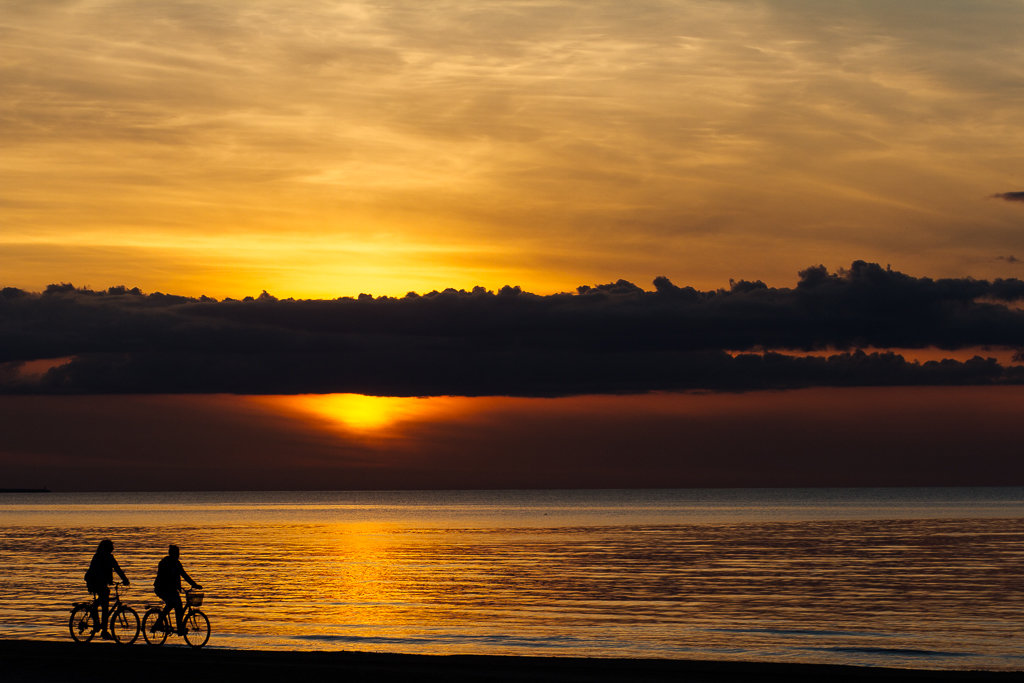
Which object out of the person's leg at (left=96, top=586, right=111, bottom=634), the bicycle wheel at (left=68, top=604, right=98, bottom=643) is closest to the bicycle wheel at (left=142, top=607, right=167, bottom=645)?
the person's leg at (left=96, top=586, right=111, bottom=634)

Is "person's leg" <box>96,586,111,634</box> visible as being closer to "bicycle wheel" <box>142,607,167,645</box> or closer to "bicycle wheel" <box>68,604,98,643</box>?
"bicycle wheel" <box>68,604,98,643</box>

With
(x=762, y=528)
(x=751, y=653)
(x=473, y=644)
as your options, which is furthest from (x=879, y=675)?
(x=762, y=528)

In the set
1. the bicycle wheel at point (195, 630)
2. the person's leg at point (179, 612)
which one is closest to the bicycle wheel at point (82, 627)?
the bicycle wheel at point (195, 630)

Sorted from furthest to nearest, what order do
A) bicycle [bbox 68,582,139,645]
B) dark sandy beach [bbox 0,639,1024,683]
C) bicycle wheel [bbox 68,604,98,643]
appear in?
1. bicycle wheel [bbox 68,604,98,643]
2. bicycle [bbox 68,582,139,645]
3. dark sandy beach [bbox 0,639,1024,683]

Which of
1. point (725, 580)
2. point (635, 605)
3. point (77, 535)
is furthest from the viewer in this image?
point (77, 535)

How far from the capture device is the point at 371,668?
3197 centimetres

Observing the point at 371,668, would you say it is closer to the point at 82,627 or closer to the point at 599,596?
the point at 82,627

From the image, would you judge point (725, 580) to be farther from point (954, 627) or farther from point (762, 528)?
point (762, 528)

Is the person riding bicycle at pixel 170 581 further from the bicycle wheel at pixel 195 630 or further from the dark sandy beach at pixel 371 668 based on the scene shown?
the dark sandy beach at pixel 371 668

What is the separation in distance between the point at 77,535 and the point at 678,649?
113 metres

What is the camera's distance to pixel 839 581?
6812 cm

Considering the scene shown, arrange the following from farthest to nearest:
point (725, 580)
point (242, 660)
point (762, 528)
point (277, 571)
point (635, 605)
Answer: point (762, 528) → point (277, 571) → point (725, 580) → point (635, 605) → point (242, 660)

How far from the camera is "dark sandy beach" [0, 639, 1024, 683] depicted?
3011 centimetres

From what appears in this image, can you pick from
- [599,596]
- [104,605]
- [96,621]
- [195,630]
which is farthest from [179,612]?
[599,596]
